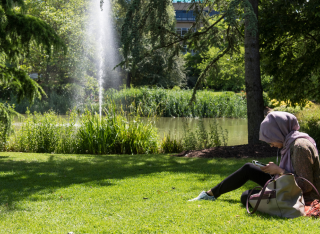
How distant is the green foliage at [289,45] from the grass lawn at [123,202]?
4.99 meters

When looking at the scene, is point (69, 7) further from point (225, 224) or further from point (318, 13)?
point (225, 224)

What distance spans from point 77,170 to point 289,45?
868 centimetres

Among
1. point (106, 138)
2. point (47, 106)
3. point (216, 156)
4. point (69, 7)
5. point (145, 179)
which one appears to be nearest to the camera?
point (145, 179)

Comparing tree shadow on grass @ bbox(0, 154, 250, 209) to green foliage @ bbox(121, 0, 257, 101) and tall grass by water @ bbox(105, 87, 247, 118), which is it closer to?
green foliage @ bbox(121, 0, 257, 101)

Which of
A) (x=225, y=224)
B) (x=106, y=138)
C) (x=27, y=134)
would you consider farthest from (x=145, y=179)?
(x=27, y=134)

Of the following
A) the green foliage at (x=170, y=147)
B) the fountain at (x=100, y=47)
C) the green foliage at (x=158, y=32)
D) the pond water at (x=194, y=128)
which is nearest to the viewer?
the green foliage at (x=158, y=32)

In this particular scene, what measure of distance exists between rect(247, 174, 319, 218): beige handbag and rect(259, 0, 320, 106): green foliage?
24.2 ft

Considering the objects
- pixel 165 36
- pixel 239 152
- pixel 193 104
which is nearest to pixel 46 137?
pixel 165 36

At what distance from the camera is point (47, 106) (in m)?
28.3

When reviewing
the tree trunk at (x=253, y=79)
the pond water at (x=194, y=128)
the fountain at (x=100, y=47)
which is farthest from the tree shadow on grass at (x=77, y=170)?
the fountain at (x=100, y=47)

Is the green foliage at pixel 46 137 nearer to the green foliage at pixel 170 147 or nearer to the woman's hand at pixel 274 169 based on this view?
the green foliage at pixel 170 147

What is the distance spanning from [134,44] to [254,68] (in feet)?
11.2

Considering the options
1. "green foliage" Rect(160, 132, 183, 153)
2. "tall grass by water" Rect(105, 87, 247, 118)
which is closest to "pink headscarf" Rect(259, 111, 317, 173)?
"green foliage" Rect(160, 132, 183, 153)

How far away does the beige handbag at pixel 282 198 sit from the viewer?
3188 millimetres
